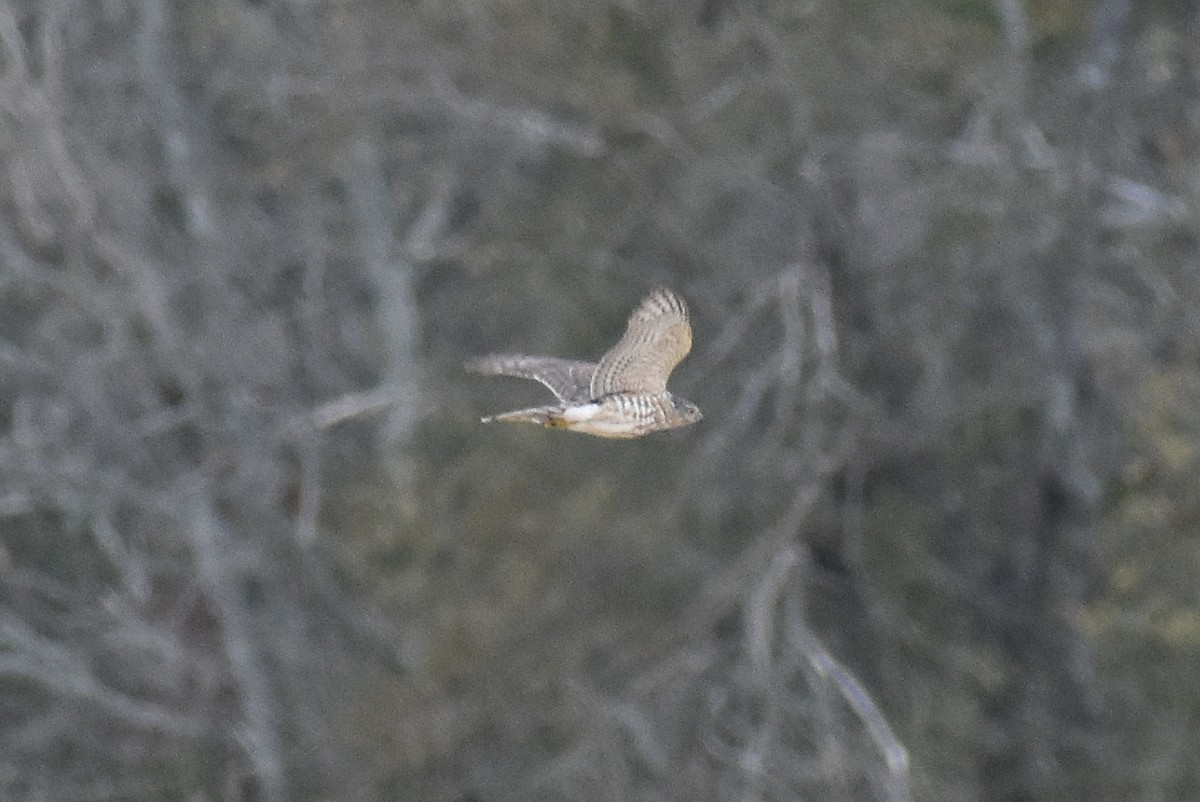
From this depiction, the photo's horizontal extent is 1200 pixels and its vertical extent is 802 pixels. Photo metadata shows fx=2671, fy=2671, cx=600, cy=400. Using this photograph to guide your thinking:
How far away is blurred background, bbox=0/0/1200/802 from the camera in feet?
34.8

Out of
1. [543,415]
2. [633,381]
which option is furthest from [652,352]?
[543,415]

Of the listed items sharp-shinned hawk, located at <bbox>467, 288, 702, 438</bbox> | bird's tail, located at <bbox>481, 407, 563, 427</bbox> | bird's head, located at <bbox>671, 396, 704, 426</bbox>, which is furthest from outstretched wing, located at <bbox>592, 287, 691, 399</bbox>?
bird's tail, located at <bbox>481, 407, 563, 427</bbox>

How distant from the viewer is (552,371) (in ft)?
22.5

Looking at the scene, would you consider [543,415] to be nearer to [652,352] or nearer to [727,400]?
[652,352]

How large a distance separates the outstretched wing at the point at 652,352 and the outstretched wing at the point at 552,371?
0.24 feet

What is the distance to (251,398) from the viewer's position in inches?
506

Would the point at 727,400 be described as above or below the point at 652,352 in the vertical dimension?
above

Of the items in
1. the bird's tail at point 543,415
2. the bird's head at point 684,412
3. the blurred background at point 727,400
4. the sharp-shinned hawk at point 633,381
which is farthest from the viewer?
the blurred background at point 727,400

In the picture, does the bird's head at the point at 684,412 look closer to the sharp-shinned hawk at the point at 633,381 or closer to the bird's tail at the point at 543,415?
the sharp-shinned hawk at the point at 633,381

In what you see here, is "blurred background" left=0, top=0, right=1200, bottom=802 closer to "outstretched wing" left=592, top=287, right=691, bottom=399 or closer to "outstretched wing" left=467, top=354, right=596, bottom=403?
"outstretched wing" left=467, top=354, right=596, bottom=403

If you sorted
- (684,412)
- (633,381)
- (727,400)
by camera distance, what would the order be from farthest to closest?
(727,400) → (684,412) → (633,381)

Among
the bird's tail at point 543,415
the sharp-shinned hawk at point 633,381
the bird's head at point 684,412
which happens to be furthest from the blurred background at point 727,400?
the bird's tail at point 543,415

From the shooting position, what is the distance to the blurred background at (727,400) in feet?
34.8

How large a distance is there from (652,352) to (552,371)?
14.8 inches
